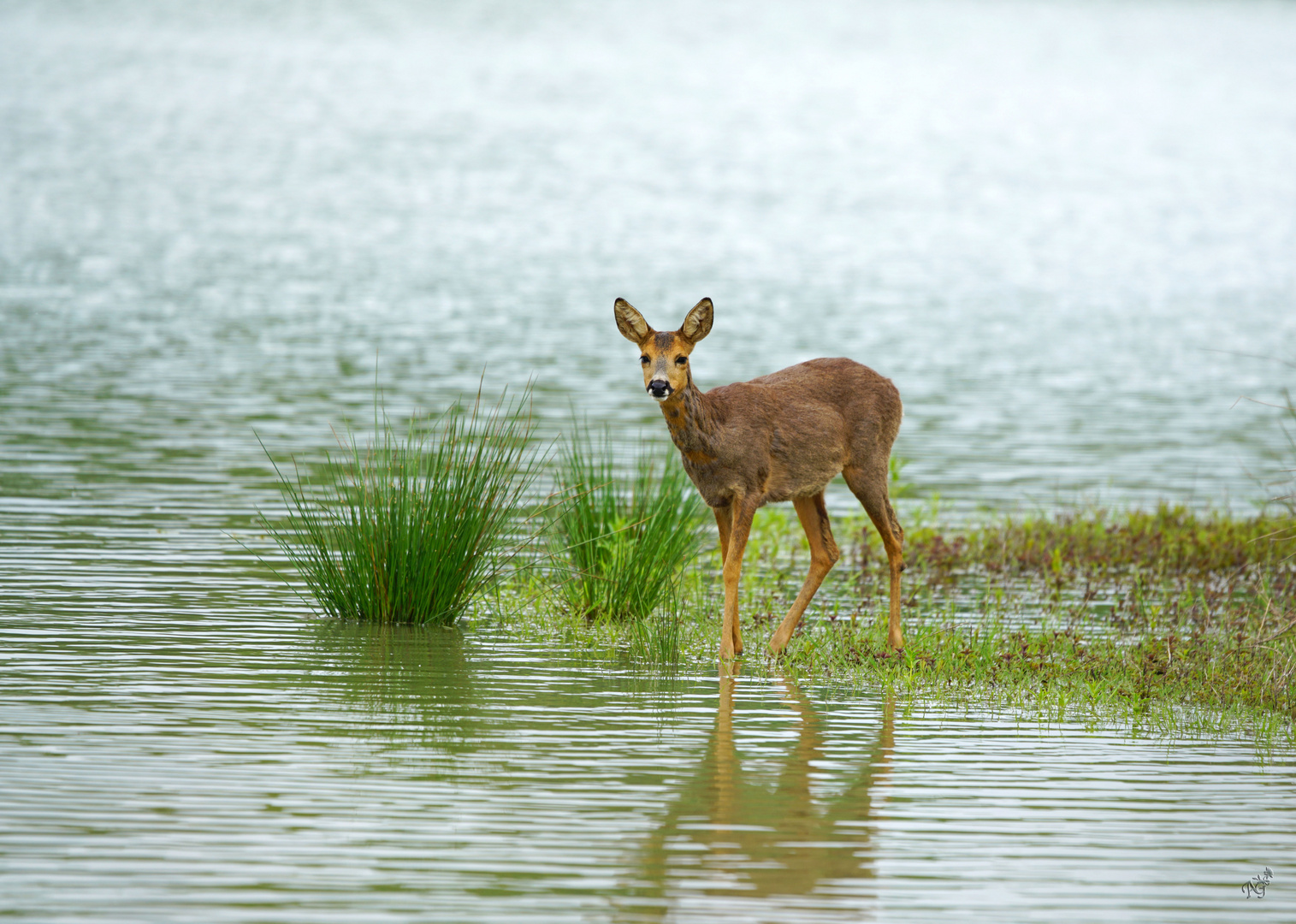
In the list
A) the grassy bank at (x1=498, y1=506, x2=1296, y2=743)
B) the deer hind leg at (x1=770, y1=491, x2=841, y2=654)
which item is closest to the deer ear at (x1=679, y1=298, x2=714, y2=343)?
the deer hind leg at (x1=770, y1=491, x2=841, y2=654)

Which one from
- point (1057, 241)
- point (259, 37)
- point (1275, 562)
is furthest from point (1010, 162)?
point (1275, 562)

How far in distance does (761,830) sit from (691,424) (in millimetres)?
3212

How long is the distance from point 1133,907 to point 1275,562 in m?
7.84

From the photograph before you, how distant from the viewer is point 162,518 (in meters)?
13.4

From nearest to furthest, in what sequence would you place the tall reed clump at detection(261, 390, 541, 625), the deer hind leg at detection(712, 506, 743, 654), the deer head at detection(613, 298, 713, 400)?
the deer head at detection(613, 298, 713, 400), the deer hind leg at detection(712, 506, 743, 654), the tall reed clump at detection(261, 390, 541, 625)

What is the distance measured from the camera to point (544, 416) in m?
20.8

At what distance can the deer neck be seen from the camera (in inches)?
363

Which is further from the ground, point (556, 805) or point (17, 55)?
point (17, 55)

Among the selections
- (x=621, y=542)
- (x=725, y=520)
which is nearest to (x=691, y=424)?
(x=725, y=520)

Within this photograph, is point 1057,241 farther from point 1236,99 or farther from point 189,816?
point 189,816

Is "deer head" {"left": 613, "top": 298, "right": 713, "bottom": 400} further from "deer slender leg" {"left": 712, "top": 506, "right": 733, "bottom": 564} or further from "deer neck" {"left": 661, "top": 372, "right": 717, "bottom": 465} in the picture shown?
"deer slender leg" {"left": 712, "top": 506, "right": 733, "bottom": 564}

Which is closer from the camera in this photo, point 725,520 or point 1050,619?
point 725,520

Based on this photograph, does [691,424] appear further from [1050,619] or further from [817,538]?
[1050,619]

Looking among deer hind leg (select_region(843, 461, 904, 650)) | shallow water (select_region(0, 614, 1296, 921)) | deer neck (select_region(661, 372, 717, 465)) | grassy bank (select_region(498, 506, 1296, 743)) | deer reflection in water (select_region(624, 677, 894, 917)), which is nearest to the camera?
shallow water (select_region(0, 614, 1296, 921))
